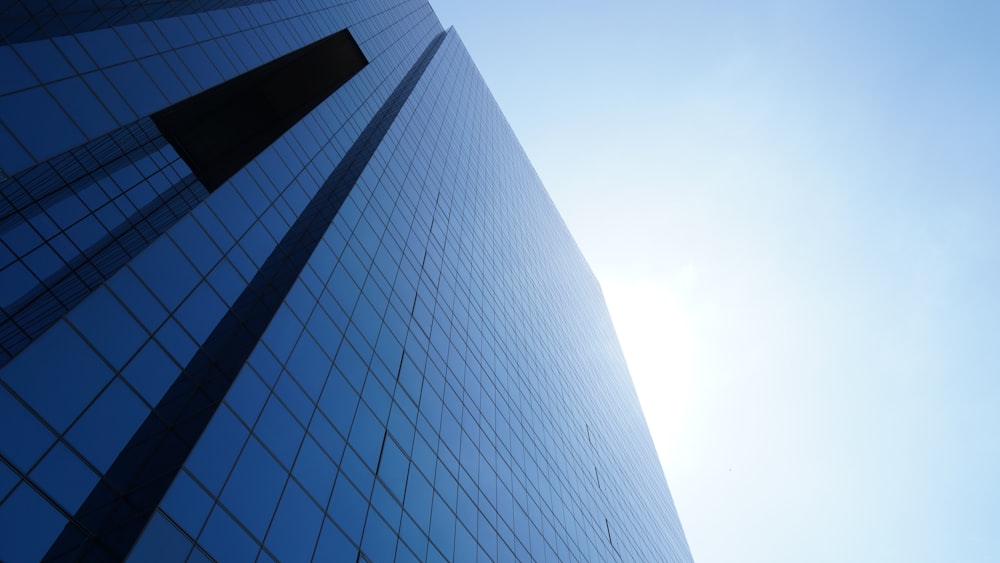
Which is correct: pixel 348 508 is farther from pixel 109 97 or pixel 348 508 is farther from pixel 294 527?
pixel 109 97

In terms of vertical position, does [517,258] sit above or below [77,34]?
above

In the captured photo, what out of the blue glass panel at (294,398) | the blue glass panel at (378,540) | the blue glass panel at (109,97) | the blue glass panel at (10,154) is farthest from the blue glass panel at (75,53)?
the blue glass panel at (378,540)

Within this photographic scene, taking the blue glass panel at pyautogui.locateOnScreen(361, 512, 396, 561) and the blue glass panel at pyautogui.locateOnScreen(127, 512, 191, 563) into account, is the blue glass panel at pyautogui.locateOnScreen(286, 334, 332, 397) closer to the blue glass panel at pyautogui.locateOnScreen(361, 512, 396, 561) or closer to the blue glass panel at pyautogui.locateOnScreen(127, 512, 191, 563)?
the blue glass panel at pyautogui.locateOnScreen(361, 512, 396, 561)

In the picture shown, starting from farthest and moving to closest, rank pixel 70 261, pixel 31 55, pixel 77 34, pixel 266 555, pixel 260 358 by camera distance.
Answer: pixel 70 261, pixel 77 34, pixel 31 55, pixel 260 358, pixel 266 555

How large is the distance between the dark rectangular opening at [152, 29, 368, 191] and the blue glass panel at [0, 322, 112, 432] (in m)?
30.4

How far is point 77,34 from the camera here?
2230 cm

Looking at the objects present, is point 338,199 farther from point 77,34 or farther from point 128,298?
point 128,298

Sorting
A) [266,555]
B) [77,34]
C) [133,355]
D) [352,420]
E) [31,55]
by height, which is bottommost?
[266,555]

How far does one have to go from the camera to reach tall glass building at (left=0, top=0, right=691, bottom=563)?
1327 cm

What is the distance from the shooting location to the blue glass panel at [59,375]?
483 inches

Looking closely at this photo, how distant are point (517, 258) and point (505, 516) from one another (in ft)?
107

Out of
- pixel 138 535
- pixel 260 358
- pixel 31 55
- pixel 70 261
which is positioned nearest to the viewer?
pixel 138 535

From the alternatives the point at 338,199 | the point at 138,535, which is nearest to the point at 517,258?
the point at 338,199

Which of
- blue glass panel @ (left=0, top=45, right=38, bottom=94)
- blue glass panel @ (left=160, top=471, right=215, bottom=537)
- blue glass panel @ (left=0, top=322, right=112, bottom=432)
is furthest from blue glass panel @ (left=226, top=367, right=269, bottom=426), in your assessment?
blue glass panel @ (left=0, top=45, right=38, bottom=94)
